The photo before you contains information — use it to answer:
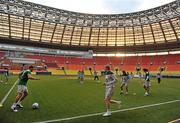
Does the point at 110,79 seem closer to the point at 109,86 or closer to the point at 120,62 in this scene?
the point at 109,86

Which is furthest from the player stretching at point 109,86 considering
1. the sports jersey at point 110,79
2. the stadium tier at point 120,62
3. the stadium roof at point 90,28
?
the stadium tier at point 120,62

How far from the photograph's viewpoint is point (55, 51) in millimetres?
83750

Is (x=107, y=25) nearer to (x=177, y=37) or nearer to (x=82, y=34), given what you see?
(x=82, y=34)

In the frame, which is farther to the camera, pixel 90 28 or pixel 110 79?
pixel 90 28

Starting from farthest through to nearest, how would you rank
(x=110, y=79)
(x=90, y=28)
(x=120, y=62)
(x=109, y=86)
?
(x=120, y=62) → (x=90, y=28) → (x=110, y=79) → (x=109, y=86)

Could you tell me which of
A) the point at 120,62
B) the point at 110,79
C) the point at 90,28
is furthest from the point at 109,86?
the point at 120,62

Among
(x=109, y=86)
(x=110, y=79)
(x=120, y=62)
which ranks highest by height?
(x=120, y=62)

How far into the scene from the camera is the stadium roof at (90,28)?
→ 6219cm

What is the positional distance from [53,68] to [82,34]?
614 inches

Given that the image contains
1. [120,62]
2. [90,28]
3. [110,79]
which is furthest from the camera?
[120,62]

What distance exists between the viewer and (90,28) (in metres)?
79.1

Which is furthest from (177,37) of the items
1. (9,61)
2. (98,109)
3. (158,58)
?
(98,109)

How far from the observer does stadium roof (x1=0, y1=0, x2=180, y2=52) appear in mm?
62188

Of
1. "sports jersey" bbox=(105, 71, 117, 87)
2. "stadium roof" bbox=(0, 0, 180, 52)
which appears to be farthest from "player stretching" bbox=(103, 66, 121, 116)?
"stadium roof" bbox=(0, 0, 180, 52)
